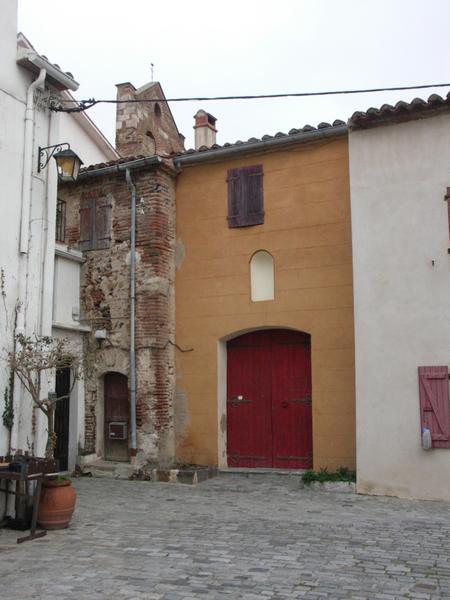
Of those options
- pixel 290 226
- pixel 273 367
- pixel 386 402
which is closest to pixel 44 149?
pixel 290 226

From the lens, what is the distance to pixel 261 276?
11703 millimetres

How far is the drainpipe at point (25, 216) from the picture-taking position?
8156 millimetres

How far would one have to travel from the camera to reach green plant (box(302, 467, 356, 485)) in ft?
32.2

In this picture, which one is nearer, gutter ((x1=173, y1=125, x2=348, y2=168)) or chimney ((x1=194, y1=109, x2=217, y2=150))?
gutter ((x1=173, y1=125, x2=348, y2=168))

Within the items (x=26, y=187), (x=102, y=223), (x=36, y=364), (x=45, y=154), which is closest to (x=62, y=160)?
(x=45, y=154)

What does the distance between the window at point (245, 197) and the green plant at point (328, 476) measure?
463 centimetres

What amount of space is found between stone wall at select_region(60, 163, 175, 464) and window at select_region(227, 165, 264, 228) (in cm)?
134

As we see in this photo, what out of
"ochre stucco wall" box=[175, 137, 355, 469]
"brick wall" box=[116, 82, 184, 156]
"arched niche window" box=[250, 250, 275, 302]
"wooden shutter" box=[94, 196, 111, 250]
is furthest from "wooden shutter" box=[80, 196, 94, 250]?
"brick wall" box=[116, 82, 184, 156]

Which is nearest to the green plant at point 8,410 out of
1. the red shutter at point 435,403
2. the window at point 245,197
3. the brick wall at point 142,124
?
the window at point 245,197

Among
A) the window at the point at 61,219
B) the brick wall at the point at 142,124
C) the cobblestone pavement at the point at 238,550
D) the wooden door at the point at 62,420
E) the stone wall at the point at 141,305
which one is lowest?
the cobblestone pavement at the point at 238,550

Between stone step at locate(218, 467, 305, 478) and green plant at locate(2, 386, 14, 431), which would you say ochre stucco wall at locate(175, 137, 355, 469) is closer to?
stone step at locate(218, 467, 305, 478)

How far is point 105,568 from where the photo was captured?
590cm

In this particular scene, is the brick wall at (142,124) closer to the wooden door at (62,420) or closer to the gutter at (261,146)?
the gutter at (261,146)

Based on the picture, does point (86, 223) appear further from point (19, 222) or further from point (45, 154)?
point (19, 222)
